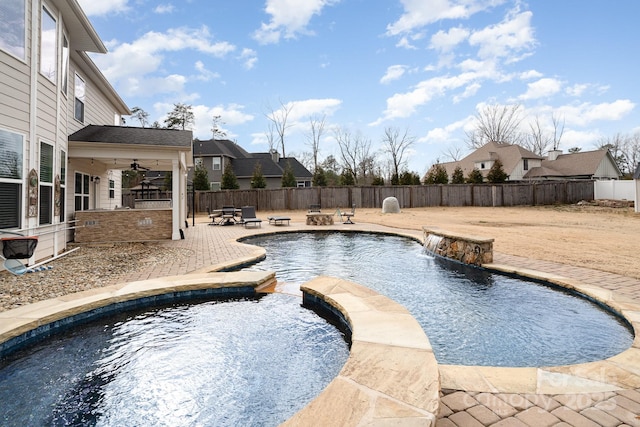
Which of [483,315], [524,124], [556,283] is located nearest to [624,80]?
[524,124]

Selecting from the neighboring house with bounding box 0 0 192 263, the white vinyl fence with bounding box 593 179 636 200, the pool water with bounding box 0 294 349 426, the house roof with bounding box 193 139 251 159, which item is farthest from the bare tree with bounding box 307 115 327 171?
the pool water with bounding box 0 294 349 426

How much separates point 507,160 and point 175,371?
3586cm

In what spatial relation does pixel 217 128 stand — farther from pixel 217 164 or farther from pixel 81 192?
pixel 81 192

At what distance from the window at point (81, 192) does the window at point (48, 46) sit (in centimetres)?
390

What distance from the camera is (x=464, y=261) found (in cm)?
702

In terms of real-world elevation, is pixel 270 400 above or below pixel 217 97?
below

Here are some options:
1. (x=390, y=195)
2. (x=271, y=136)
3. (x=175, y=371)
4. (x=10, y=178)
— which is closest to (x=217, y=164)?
(x=271, y=136)

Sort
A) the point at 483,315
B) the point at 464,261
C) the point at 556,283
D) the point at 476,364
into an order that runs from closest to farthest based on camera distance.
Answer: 1. the point at 476,364
2. the point at 483,315
3. the point at 556,283
4. the point at 464,261

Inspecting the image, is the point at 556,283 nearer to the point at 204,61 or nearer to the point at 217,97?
the point at 204,61

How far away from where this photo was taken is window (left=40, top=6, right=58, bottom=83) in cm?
664

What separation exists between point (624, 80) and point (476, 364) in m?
29.2

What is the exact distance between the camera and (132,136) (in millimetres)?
9852

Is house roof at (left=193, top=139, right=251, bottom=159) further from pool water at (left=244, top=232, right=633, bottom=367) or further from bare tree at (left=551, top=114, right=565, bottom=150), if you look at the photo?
bare tree at (left=551, top=114, right=565, bottom=150)

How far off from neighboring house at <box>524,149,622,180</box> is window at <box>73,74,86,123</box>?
34.6 meters
